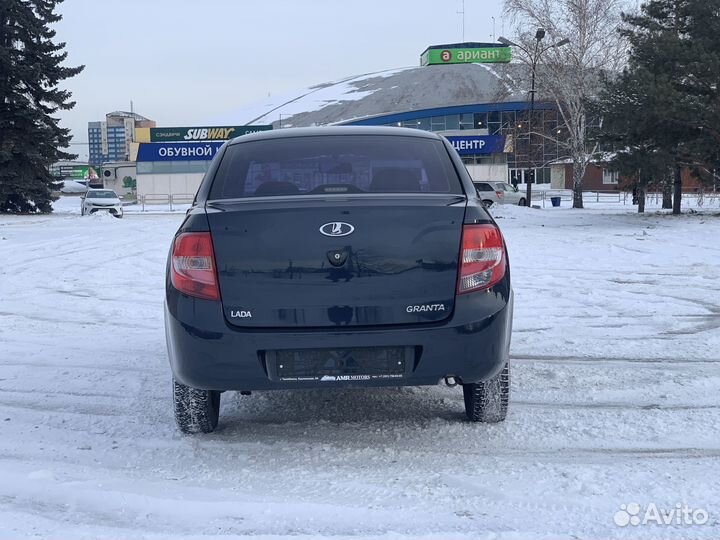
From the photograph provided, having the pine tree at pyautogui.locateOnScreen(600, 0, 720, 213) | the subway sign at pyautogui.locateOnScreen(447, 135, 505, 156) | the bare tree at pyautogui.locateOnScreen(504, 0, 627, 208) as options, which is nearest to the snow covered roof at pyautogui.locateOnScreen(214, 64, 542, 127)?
the subway sign at pyautogui.locateOnScreen(447, 135, 505, 156)

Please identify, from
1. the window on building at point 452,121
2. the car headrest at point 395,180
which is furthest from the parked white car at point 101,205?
the window on building at point 452,121

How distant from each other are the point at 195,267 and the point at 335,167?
1134mm

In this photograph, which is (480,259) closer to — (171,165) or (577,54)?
(577,54)

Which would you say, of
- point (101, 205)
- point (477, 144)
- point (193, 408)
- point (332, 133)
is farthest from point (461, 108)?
point (193, 408)

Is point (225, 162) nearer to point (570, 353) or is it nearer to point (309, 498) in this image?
point (309, 498)

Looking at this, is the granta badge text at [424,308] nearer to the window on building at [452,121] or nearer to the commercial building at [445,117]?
the commercial building at [445,117]

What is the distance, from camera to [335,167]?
4199 millimetres

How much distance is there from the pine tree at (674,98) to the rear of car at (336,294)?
1897cm

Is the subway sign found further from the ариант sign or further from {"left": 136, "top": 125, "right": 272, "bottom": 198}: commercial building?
the ариант sign

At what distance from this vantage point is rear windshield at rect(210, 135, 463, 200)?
398 centimetres

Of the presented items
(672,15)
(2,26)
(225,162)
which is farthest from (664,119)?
(2,26)

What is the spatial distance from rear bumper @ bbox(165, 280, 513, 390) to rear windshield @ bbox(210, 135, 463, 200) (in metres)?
0.79

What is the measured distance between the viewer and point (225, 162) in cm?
423

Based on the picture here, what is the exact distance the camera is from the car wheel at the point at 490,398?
3.92 meters
